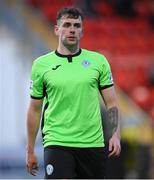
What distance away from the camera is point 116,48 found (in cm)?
1542

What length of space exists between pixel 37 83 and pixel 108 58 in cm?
862

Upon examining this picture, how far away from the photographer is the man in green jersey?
5.88 meters

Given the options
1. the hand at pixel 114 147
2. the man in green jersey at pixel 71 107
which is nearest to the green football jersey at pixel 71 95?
the man in green jersey at pixel 71 107

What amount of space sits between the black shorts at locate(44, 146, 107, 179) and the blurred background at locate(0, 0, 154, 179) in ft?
17.0

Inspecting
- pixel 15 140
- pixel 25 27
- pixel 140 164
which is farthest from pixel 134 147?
pixel 25 27

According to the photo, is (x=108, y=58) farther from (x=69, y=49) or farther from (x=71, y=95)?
(x=71, y=95)

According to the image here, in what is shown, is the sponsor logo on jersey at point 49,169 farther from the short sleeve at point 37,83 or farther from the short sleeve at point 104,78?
the short sleeve at point 104,78

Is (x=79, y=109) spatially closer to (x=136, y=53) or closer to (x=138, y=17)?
(x=136, y=53)

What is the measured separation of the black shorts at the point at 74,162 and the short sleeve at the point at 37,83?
410 millimetres

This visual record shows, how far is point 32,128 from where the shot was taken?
6.04 meters

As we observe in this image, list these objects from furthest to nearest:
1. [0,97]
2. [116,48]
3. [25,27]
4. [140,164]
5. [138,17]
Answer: [138,17]
[116,48]
[25,27]
[0,97]
[140,164]

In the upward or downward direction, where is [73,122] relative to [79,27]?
downward

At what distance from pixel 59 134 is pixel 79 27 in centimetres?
80

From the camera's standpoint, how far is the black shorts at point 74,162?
5.86 m
